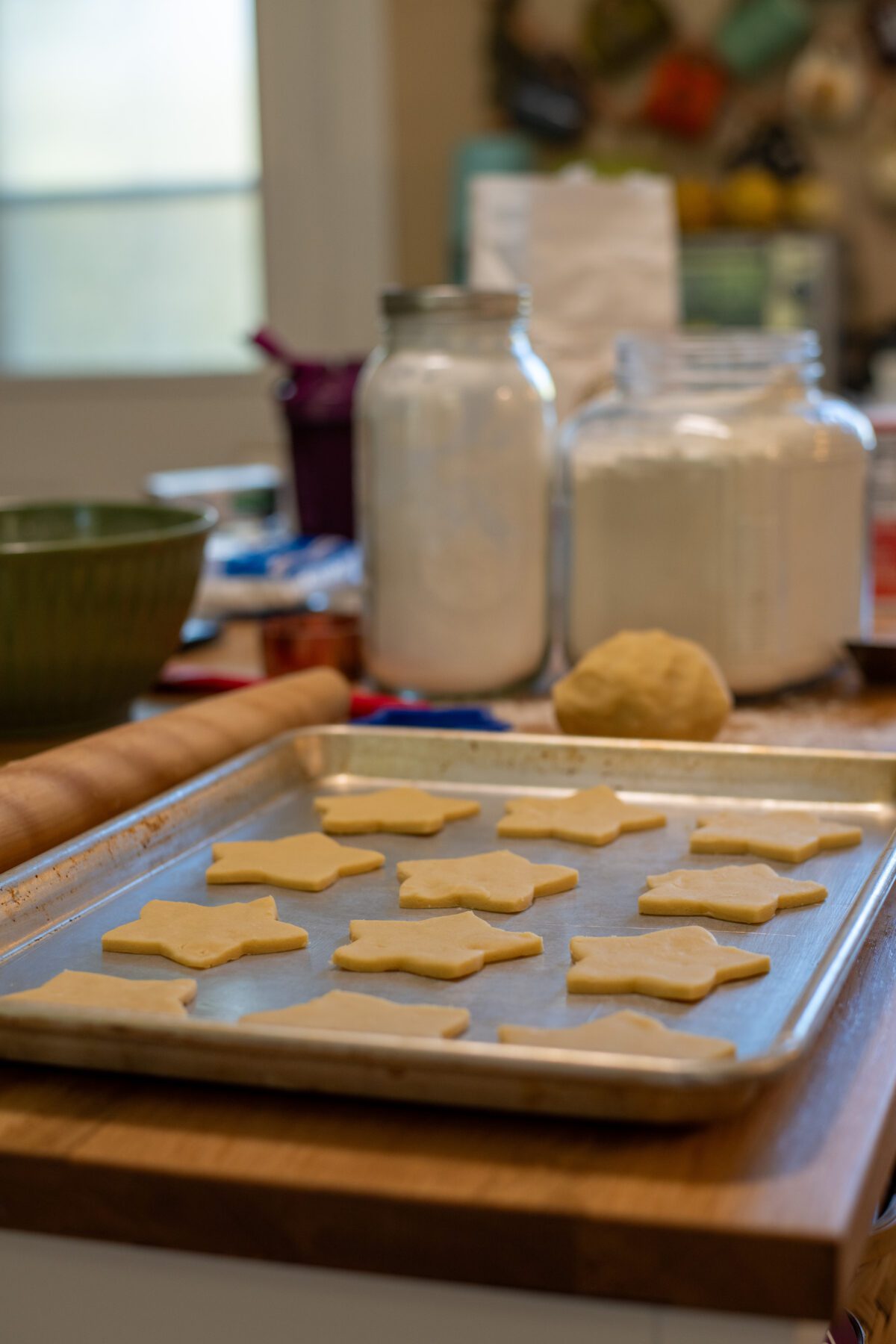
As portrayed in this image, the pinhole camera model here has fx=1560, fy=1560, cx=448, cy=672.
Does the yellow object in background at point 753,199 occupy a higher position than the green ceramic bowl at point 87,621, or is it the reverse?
the yellow object in background at point 753,199

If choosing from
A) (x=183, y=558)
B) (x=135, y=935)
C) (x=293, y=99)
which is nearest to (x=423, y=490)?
(x=183, y=558)

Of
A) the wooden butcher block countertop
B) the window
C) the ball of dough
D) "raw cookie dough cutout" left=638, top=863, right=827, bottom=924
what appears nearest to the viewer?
the wooden butcher block countertop

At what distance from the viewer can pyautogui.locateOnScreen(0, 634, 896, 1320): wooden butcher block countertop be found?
432 millimetres

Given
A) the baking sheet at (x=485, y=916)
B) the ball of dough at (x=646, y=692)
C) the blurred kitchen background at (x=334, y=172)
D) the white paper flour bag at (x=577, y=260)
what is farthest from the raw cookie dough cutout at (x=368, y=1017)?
the blurred kitchen background at (x=334, y=172)

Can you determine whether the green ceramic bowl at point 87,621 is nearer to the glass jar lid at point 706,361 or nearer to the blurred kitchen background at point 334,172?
the glass jar lid at point 706,361

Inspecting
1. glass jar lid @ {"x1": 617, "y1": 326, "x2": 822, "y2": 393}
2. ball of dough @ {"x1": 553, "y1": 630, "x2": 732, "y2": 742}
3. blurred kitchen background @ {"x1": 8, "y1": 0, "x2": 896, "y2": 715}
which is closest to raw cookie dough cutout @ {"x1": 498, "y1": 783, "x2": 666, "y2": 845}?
ball of dough @ {"x1": 553, "y1": 630, "x2": 732, "y2": 742}

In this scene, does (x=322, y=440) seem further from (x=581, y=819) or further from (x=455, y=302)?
(x=581, y=819)

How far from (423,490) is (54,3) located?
275cm

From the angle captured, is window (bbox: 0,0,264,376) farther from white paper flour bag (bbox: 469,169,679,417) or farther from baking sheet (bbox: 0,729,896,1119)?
baking sheet (bbox: 0,729,896,1119)

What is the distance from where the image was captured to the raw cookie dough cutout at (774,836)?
0.74 metres

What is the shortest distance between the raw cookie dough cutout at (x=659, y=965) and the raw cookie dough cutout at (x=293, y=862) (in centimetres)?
15

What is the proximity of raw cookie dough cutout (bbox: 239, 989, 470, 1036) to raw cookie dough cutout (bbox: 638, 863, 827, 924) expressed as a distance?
146 mm

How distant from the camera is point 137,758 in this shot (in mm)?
848

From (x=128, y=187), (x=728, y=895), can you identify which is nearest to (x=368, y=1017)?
(x=728, y=895)
